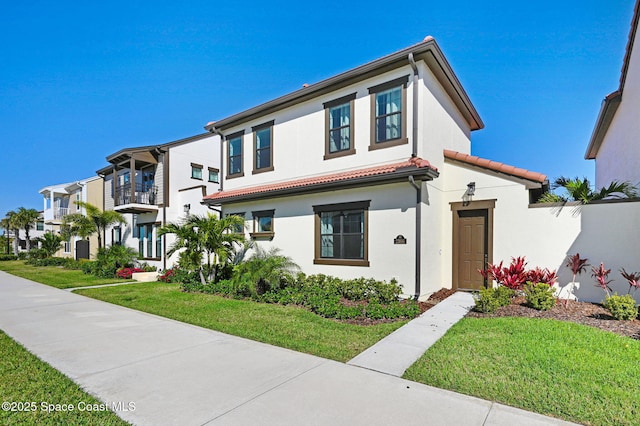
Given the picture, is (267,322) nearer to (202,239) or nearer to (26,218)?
(202,239)

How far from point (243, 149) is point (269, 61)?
4.57m

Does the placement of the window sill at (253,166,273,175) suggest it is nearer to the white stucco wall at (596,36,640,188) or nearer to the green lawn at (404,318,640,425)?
the green lawn at (404,318,640,425)

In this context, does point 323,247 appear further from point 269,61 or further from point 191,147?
point 191,147

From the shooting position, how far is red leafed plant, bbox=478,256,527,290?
7754 millimetres

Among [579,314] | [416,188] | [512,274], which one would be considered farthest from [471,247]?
[579,314]

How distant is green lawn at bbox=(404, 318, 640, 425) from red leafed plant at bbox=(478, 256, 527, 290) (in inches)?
83.2

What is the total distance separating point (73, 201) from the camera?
82.8ft

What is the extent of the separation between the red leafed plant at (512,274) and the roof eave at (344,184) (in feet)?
10.1

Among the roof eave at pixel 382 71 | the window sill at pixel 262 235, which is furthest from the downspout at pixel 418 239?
the window sill at pixel 262 235

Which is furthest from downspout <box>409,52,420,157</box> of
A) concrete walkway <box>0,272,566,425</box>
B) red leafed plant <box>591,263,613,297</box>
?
concrete walkway <box>0,272,566,425</box>

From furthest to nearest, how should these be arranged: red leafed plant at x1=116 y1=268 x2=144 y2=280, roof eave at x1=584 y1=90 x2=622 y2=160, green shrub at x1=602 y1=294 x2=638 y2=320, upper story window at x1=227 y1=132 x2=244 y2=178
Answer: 1. red leafed plant at x1=116 y1=268 x2=144 y2=280
2. upper story window at x1=227 y1=132 x2=244 y2=178
3. roof eave at x1=584 y1=90 x2=622 y2=160
4. green shrub at x1=602 y1=294 x2=638 y2=320

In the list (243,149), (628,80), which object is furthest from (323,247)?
(628,80)

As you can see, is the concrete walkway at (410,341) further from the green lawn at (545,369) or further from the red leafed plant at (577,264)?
the red leafed plant at (577,264)

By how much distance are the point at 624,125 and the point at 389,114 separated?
7911 mm
